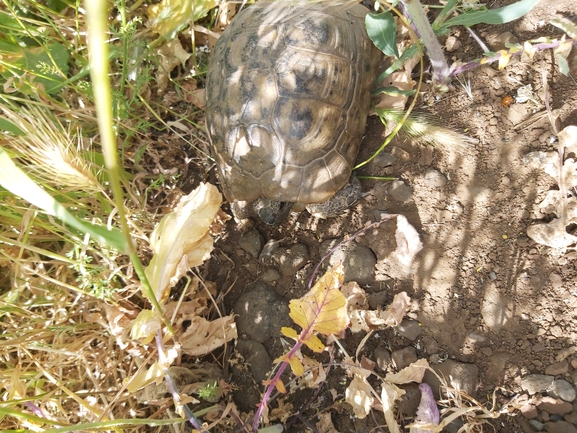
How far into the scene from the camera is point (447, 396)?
172 centimetres

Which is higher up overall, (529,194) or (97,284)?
(97,284)

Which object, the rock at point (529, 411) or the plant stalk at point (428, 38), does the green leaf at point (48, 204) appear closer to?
the plant stalk at point (428, 38)

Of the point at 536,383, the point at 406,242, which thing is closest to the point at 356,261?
the point at 406,242

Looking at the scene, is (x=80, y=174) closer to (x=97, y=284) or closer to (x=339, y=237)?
(x=97, y=284)

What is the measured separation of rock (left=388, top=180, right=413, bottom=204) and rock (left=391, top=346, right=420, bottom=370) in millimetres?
617

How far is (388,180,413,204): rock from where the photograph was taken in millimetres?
1984

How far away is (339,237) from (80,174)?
44.0 inches

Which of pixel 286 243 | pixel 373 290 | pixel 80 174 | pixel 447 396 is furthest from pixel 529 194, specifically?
pixel 80 174

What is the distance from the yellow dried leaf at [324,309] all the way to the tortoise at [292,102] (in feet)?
1.80

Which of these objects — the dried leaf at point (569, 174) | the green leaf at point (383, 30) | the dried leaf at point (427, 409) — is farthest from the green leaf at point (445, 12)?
the dried leaf at point (427, 409)

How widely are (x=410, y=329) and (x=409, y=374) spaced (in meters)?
0.18

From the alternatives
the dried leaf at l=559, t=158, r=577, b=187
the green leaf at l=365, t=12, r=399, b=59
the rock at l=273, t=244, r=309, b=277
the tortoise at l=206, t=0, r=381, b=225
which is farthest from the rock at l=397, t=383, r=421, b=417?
the green leaf at l=365, t=12, r=399, b=59

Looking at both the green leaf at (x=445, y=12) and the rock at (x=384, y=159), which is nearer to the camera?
the green leaf at (x=445, y=12)

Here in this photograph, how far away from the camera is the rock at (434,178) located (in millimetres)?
1923
